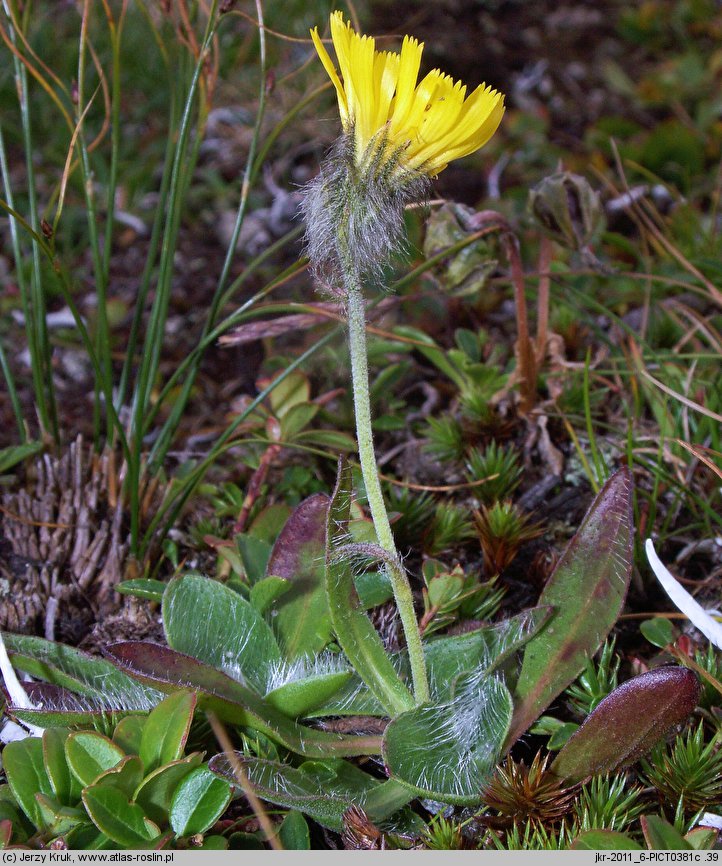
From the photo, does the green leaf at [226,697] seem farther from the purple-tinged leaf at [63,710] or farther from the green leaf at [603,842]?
the green leaf at [603,842]

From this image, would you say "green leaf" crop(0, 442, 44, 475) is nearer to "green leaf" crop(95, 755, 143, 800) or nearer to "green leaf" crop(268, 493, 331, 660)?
"green leaf" crop(268, 493, 331, 660)

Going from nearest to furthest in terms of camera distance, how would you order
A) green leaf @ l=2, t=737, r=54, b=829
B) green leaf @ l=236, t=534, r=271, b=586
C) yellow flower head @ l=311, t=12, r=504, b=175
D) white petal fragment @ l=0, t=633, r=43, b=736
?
yellow flower head @ l=311, t=12, r=504, b=175, green leaf @ l=2, t=737, r=54, b=829, white petal fragment @ l=0, t=633, r=43, b=736, green leaf @ l=236, t=534, r=271, b=586

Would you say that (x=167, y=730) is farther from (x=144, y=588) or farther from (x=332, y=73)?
(x=332, y=73)

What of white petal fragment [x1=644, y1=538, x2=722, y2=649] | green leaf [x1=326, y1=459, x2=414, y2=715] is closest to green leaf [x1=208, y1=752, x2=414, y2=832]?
green leaf [x1=326, y1=459, x2=414, y2=715]

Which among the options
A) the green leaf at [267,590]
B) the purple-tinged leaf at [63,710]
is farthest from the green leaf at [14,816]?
the green leaf at [267,590]

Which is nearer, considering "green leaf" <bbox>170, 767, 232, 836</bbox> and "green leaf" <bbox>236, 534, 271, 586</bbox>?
"green leaf" <bbox>170, 767, 232, 836</bbox>
